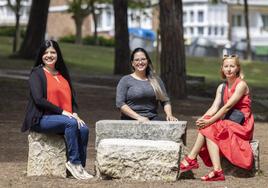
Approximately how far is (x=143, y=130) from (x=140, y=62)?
88 centimetres

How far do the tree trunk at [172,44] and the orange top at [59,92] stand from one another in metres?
10.8

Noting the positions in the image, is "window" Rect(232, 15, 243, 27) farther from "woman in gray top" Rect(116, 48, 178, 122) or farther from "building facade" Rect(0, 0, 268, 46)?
"woman in gray top" Rect(116, 48, 178, 122)

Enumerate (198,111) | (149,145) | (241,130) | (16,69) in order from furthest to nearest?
(16,69)
(198,111)
(241,130)
(149,145)

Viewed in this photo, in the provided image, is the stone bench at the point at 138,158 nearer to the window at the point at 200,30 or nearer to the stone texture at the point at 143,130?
the stone texture at the point at 143,130

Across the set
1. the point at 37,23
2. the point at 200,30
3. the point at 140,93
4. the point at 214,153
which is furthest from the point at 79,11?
the point at 214,153

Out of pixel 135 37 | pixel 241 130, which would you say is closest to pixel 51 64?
pixel 241 130

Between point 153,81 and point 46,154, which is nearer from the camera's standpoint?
point 46,154

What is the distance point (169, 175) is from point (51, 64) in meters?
1.87

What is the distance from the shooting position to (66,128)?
28.3ft

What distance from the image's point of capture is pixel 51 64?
902 cm

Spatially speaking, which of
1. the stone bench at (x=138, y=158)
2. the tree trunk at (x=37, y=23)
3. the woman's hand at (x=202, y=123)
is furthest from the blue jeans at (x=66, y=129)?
the tree trunk at (x=37, y=23)

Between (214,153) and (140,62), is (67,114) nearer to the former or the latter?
(140,62)

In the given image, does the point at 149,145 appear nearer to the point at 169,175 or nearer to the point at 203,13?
the point at 169,175

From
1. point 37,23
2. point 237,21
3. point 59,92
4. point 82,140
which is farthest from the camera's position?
point 237,21
